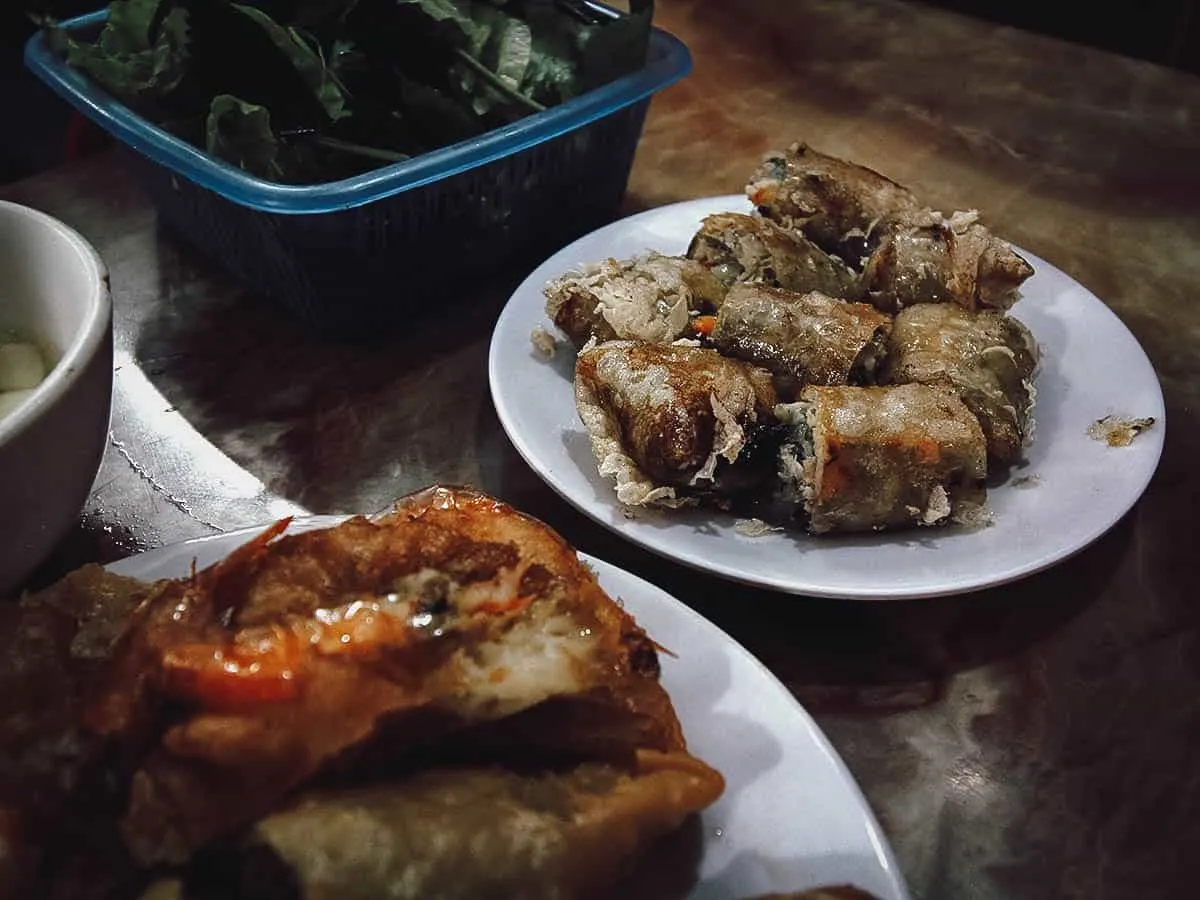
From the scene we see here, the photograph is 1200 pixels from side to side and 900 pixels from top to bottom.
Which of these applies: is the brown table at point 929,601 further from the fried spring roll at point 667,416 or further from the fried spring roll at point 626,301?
the fried spring roll at point 626,301

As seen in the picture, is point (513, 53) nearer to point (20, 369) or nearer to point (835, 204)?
point (835, 204)

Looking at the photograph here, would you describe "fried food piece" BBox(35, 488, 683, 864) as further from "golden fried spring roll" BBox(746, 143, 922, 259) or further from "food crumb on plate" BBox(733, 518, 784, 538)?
"golden fried spring roll" BBox(746, 143, 922, 259)

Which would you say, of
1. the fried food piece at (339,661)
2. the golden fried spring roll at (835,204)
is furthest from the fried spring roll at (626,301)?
the fried food piece at (339,661)

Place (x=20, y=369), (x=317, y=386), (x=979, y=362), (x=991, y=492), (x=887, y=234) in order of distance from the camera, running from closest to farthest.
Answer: (x=20, y=369)
(x=991, y=492)
(x=979, y=362)
(x=317, y=386)
(x=887, y=234)

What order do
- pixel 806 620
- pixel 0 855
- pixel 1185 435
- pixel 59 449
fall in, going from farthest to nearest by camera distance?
pixel 1185 435 < pixel 806 620 < pixel 59 449 < pixel 0 855

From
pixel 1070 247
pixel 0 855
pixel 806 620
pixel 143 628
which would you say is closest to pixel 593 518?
pixel 806 620

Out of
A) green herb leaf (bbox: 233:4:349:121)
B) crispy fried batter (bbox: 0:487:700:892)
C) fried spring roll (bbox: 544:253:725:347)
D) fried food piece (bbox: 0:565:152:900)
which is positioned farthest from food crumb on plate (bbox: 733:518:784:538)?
green herb leaf (bbox: 233:4:349:121)

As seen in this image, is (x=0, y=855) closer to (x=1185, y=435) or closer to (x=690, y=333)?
(x=690, y=333)

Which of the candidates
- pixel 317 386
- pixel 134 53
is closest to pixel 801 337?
pixel 317 386
